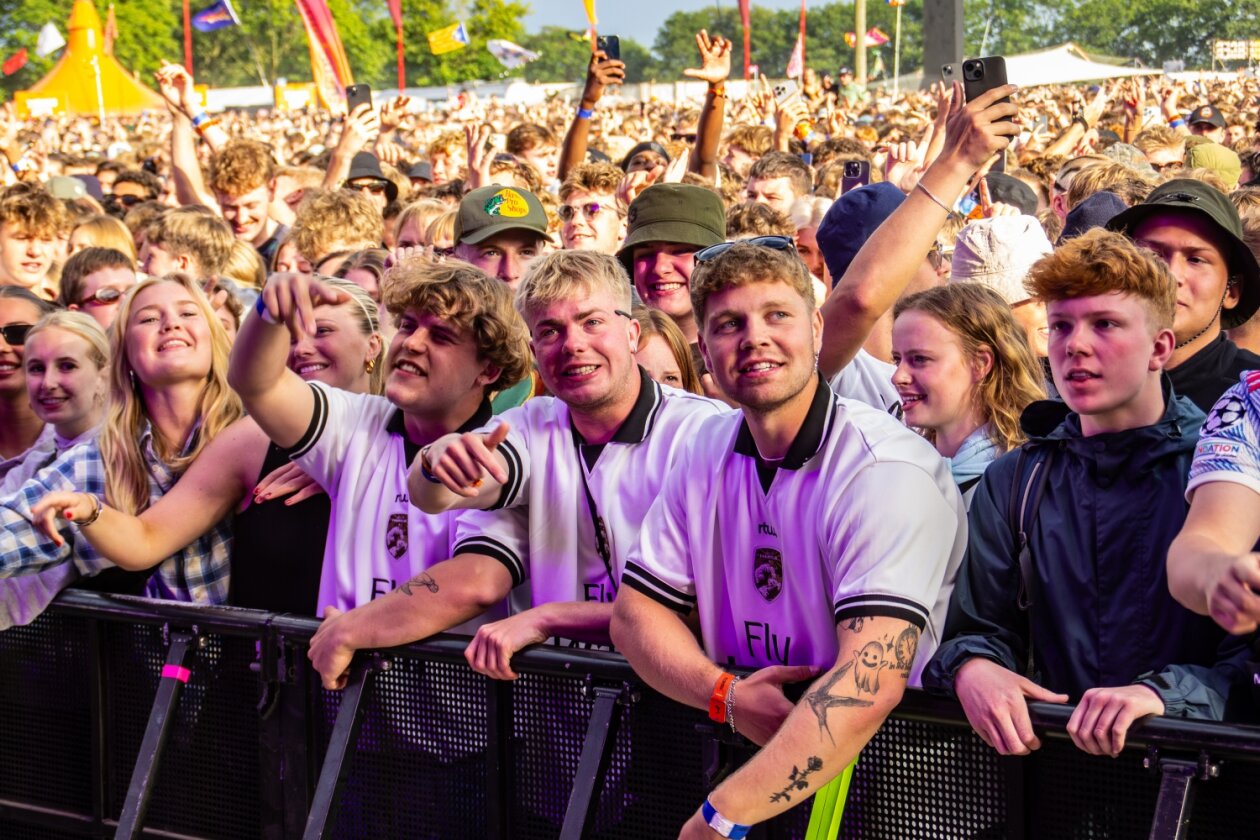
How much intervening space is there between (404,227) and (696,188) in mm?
2080

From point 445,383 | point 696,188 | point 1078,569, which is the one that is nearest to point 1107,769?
point 1078,569

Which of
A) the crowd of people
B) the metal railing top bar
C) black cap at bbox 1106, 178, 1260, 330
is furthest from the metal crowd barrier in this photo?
black cap at bbox 1106, 178, 1260, 330

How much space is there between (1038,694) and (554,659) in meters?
1.10

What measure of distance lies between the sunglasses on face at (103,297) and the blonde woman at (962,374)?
358cm

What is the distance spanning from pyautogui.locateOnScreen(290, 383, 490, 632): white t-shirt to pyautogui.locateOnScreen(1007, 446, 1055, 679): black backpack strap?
1.48 m

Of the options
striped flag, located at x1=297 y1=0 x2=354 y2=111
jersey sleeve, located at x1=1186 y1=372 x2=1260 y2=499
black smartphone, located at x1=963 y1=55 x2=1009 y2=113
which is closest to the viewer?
jersey sleeve, located at x1=1186 y1=372 x2=1260 y2=499

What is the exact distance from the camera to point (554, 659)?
3.29 meters

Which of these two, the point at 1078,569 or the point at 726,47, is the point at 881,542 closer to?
the point at 1078,569

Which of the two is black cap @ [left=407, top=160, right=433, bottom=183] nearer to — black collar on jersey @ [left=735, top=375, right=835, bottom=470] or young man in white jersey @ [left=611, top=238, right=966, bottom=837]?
young man in white jersey @ [left=611, top=238, right=966, bottom=837]

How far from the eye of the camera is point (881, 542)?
2.86 meters

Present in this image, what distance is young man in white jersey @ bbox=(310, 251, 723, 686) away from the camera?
139 inches

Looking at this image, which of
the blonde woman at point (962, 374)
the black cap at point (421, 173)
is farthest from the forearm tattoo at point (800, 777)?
the black cap at point (421, 173)

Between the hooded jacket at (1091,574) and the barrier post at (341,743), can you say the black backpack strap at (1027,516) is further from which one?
the barrier post at (341,743)

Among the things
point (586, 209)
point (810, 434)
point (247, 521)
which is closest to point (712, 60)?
point (586, 209)
